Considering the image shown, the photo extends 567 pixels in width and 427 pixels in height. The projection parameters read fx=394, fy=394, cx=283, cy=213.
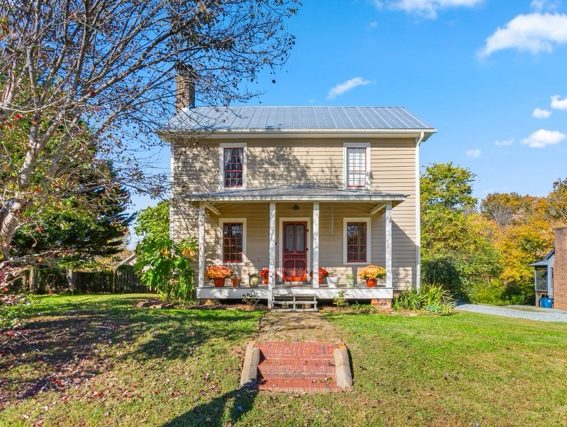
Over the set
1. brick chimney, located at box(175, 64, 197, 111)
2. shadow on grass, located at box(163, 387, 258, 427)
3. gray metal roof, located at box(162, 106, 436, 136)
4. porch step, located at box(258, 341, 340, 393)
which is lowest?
shadow on grass, located at box(163, 387, 258, 427)

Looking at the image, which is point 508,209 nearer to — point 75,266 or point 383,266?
point 383,266

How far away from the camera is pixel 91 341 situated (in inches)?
294

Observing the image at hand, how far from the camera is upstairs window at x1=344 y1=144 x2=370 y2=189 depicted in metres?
13.7

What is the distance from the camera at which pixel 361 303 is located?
12.5m

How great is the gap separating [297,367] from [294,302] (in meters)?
4.98

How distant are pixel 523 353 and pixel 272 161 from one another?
30.6 ft

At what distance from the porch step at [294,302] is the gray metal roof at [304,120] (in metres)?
5.54

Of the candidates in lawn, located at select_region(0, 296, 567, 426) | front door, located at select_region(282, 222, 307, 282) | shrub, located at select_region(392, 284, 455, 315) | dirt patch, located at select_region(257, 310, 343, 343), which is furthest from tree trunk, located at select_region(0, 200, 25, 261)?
shrub, located at select_region(392, 284, 455, 315)

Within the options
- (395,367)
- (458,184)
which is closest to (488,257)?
(458,184)

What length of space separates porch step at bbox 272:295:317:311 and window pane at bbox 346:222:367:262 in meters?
2.62

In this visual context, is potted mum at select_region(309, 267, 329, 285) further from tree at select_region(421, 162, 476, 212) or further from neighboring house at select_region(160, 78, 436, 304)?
tree at select_region(421, 162, 476, 212)

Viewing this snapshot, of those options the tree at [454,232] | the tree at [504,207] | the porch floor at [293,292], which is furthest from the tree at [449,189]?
the tree at [504,207]

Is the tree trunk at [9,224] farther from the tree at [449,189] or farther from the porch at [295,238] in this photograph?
the tree at [449,189]

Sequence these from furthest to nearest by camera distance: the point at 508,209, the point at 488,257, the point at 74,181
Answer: the point at 508,209 < the point at 488,257 < the point at 74,181
